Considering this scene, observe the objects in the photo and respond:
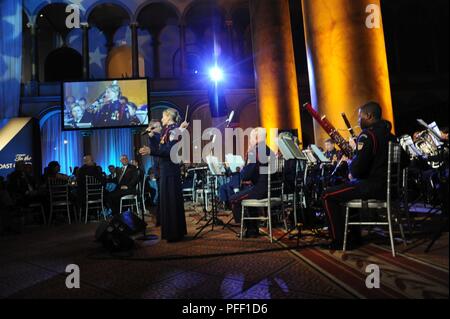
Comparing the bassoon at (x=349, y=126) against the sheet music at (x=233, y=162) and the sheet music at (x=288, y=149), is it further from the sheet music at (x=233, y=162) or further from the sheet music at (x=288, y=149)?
the sheet music at (x=233, y=162)

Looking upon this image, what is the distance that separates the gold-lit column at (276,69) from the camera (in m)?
8.02

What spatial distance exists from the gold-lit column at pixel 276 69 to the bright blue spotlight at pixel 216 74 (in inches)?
208

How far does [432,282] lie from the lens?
2.07 m

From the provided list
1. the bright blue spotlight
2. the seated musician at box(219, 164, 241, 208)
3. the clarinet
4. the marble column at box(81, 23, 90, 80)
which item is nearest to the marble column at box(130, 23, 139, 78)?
the marble column at box(81, 23, 90, 80)

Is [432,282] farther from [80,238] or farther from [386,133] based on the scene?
[80,238]

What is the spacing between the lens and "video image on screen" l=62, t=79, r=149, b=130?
1227 cm

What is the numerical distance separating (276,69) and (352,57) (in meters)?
3.88

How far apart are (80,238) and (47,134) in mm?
11215

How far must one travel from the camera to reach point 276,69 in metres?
8.04

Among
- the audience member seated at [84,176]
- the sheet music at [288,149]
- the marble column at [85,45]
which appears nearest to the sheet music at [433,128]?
the sheet music at [288,149]

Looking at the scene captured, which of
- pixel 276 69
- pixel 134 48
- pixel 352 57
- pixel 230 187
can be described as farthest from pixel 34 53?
pixel 352 57

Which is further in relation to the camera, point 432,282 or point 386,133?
point 386,133

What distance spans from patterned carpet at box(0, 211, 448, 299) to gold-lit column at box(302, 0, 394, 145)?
2016 millimetres
